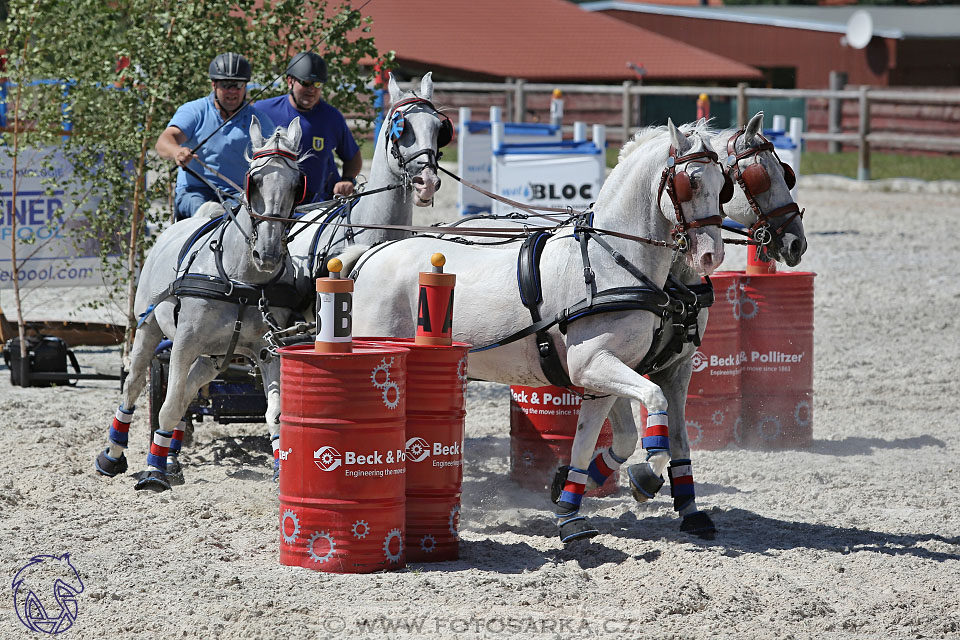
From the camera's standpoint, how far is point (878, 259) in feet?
49.3

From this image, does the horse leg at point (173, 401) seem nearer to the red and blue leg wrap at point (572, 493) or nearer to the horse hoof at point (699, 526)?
the red and blue leg wrap at point (572, 493)

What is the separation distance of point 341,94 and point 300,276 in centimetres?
299

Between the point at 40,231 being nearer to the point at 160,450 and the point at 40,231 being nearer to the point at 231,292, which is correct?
the point at 160,450

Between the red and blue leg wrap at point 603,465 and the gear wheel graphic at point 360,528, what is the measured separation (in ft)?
4.77

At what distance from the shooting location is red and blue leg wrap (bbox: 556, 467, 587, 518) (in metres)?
5.77

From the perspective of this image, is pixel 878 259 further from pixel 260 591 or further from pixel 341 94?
pixel 260 591

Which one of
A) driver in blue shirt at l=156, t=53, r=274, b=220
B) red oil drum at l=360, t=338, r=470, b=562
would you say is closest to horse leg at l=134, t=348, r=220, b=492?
driver in blue shirt at l=156, t=53, r=274, b=220

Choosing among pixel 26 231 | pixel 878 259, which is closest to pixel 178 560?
pixel 26 231

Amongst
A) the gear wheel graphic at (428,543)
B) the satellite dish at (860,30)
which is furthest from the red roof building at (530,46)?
the gear wheel graphic at (428,543)

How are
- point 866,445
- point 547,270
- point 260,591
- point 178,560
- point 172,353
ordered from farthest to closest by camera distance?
point 866,445 → point 172,353 → point 547,270 → point 178,560 → point 260,591

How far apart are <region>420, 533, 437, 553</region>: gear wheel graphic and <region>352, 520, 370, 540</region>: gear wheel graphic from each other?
0.38 metres

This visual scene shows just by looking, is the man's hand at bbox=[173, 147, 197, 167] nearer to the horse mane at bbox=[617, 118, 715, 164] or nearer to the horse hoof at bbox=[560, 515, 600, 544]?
the horse mane at bbox=[617, 118, 715, 164]

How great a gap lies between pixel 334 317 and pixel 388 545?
101 cm

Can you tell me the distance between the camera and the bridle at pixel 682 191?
546 centimetres
